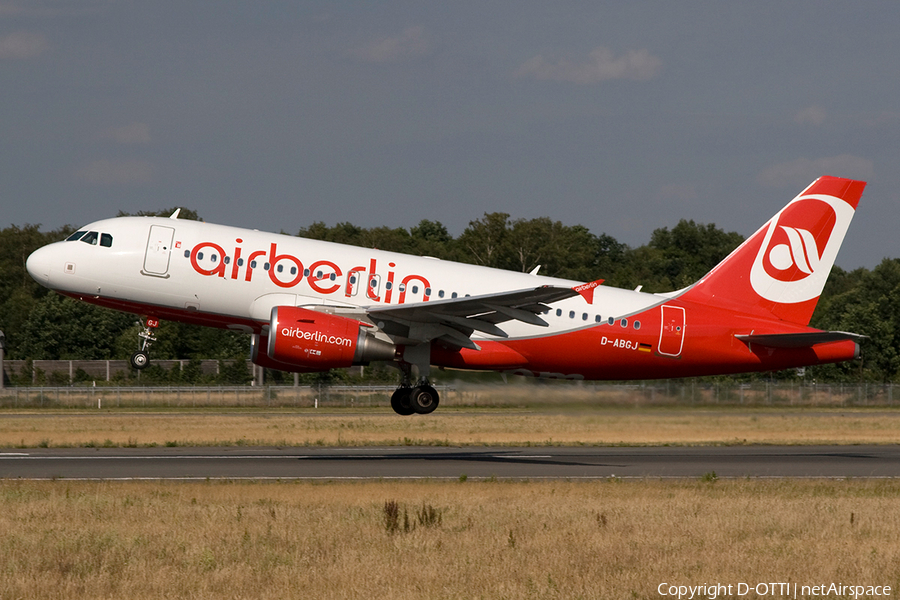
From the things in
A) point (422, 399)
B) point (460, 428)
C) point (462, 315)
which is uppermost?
point (462, 315)

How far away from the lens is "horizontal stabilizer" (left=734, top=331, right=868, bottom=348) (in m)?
28.1

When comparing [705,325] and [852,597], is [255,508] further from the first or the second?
[705,325]

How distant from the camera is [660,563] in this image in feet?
48.5

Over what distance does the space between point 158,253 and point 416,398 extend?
25.7 ft

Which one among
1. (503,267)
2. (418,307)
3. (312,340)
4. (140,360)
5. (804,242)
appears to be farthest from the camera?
(503,267)

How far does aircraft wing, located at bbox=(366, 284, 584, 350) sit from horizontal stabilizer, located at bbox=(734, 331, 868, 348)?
6.79 meters

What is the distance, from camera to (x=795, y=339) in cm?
2870

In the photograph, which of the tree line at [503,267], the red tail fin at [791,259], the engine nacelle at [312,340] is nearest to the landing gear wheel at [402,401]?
the engine nacelle at [312,340]

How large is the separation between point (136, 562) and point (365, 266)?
13642 mm

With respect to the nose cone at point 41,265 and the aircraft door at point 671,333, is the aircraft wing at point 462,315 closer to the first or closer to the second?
the aircraft door at point 671,333

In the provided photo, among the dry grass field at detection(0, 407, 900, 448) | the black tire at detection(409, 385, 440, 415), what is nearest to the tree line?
the dry grass field at detection(0, 407, 900, 448)

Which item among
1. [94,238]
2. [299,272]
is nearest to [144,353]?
[94,238]

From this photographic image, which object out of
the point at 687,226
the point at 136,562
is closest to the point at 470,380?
the point at 136,562

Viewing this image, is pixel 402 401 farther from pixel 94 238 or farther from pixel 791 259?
pixel 791 259
